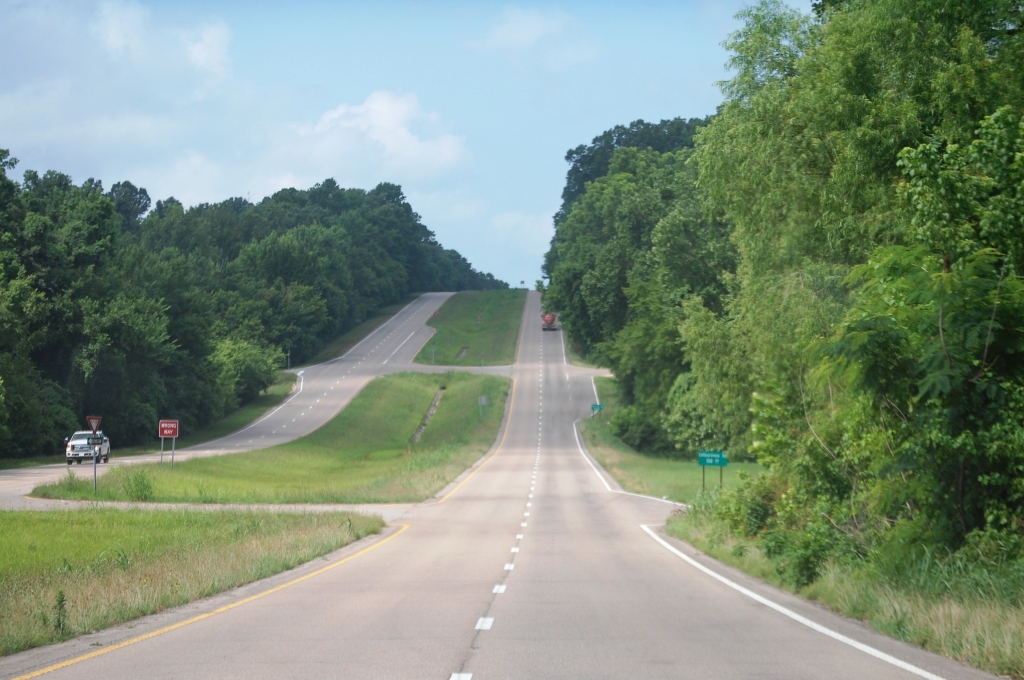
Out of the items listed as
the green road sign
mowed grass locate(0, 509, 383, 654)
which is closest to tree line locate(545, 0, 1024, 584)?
the green road sign

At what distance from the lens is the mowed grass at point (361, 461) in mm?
37500

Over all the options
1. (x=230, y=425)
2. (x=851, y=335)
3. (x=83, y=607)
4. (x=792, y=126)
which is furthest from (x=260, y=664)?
(x=230, y=425)

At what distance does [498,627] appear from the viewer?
423 inches

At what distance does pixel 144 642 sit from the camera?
32.6 feet

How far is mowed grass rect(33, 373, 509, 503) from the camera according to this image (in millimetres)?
37500

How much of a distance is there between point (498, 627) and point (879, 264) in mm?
7455

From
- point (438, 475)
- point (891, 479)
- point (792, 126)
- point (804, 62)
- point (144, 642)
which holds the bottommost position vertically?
point (438, 475)

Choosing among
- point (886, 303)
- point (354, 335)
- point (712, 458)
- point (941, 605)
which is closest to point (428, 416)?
point (712, 458)

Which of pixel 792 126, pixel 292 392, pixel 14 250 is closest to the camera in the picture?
pixel 792 126

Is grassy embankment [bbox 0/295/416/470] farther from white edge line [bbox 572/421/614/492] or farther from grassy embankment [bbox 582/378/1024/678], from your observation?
grassy embankment [bbox 582/378/1024/678]

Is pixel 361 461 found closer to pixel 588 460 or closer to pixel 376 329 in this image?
pixel 588 460

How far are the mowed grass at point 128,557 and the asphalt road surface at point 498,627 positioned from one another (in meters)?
0.46

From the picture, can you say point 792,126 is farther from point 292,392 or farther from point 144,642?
point 292,392

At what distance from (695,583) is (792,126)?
9288 millimetres
